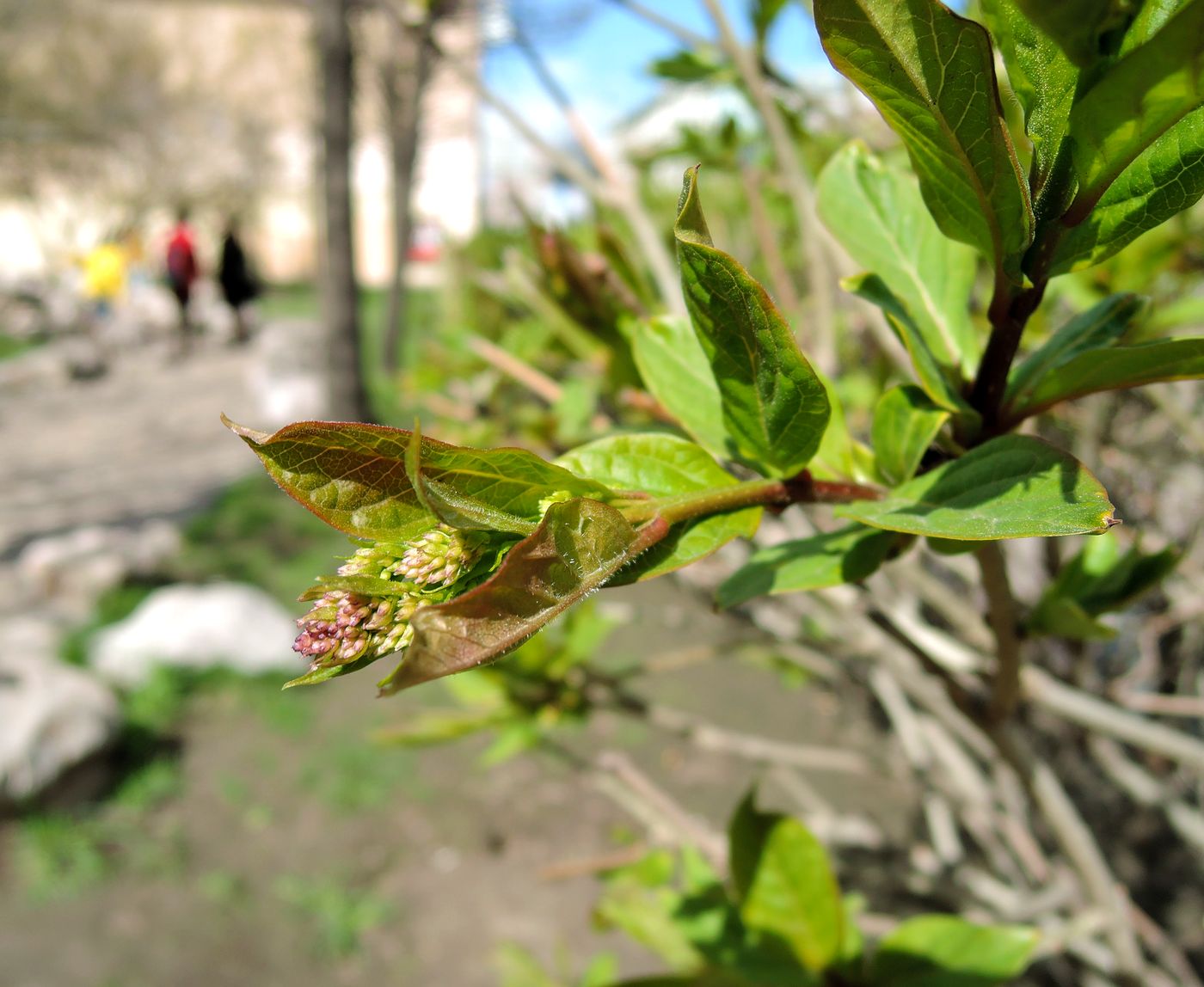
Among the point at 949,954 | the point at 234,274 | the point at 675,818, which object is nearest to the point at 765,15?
the point at 949,954

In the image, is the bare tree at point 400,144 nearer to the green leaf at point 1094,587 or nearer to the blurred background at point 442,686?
the blurred background at point 442,686

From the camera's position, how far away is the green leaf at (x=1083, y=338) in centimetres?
59

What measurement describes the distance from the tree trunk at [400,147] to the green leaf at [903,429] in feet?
31.9

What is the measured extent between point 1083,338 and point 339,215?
765cm

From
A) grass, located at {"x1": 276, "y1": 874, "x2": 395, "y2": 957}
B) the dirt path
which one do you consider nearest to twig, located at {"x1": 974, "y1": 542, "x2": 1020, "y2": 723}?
grass, located at {"x1": 276, "y1": 874, "x2": 395, "y2": 957}

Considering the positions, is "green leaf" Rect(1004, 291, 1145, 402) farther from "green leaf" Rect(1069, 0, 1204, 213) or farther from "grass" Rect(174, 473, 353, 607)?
"grass" Rect(174, 473, 353, 607)

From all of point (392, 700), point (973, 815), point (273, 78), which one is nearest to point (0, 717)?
point (392, 700)

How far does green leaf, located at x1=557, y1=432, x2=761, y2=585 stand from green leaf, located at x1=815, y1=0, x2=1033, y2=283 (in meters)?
0.20

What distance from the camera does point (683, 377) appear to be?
2.17 feet

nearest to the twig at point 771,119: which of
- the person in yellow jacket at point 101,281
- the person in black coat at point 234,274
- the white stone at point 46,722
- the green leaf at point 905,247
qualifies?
the green leaf at point 905,247

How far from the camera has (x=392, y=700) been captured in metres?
4.24

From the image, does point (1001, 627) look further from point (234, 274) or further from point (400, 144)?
point (234, 274)

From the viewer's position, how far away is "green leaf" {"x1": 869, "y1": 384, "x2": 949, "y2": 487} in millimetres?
561

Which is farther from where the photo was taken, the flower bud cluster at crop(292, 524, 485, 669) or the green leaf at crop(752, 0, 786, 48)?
the green leaf at crop(752, 0, 786, 48)
